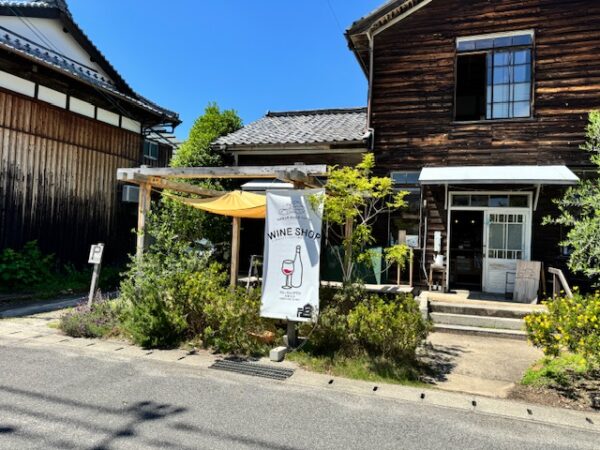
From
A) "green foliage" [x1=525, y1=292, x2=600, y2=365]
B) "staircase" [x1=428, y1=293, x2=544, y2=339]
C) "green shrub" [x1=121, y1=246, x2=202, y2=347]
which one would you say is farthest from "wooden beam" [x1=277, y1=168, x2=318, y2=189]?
"staircase" [x1=428, y1=293, x2=544, y2=339]

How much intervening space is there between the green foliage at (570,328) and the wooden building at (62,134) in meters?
11.5

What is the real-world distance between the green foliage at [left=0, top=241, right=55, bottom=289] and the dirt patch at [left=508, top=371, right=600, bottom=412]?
10765mm

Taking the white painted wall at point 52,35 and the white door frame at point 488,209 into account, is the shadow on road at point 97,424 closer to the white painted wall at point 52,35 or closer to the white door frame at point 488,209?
the white door frame at point 488,209

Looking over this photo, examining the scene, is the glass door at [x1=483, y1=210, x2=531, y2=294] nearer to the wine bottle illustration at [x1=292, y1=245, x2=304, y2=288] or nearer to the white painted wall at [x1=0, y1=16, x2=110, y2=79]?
the wine bottle illustration at [x1=292, y1=245, x2=304, y2=288]

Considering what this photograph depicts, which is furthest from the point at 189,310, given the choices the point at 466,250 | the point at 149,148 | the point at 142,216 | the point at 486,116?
the point at 149,148

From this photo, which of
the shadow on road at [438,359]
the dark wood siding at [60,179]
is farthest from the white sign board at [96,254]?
the shadow on road at [438,359]

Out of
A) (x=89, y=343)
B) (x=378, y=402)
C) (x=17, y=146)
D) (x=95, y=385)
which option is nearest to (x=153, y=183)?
(x=89, y=343)

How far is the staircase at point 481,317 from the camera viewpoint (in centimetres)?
787

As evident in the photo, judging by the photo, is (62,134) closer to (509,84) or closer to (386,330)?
(386,330)

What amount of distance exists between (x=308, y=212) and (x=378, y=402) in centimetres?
253

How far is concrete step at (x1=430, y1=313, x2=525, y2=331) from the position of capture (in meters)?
7.96

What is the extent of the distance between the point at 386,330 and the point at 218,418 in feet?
7.78

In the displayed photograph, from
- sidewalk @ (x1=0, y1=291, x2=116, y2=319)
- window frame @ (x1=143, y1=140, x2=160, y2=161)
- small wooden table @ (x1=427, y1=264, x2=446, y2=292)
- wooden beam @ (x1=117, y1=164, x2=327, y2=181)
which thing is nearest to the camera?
wooden beam @ (x1=117, y1=164, x2=327, y2=181)

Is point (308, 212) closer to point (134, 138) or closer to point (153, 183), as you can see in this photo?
point (153, 183)
